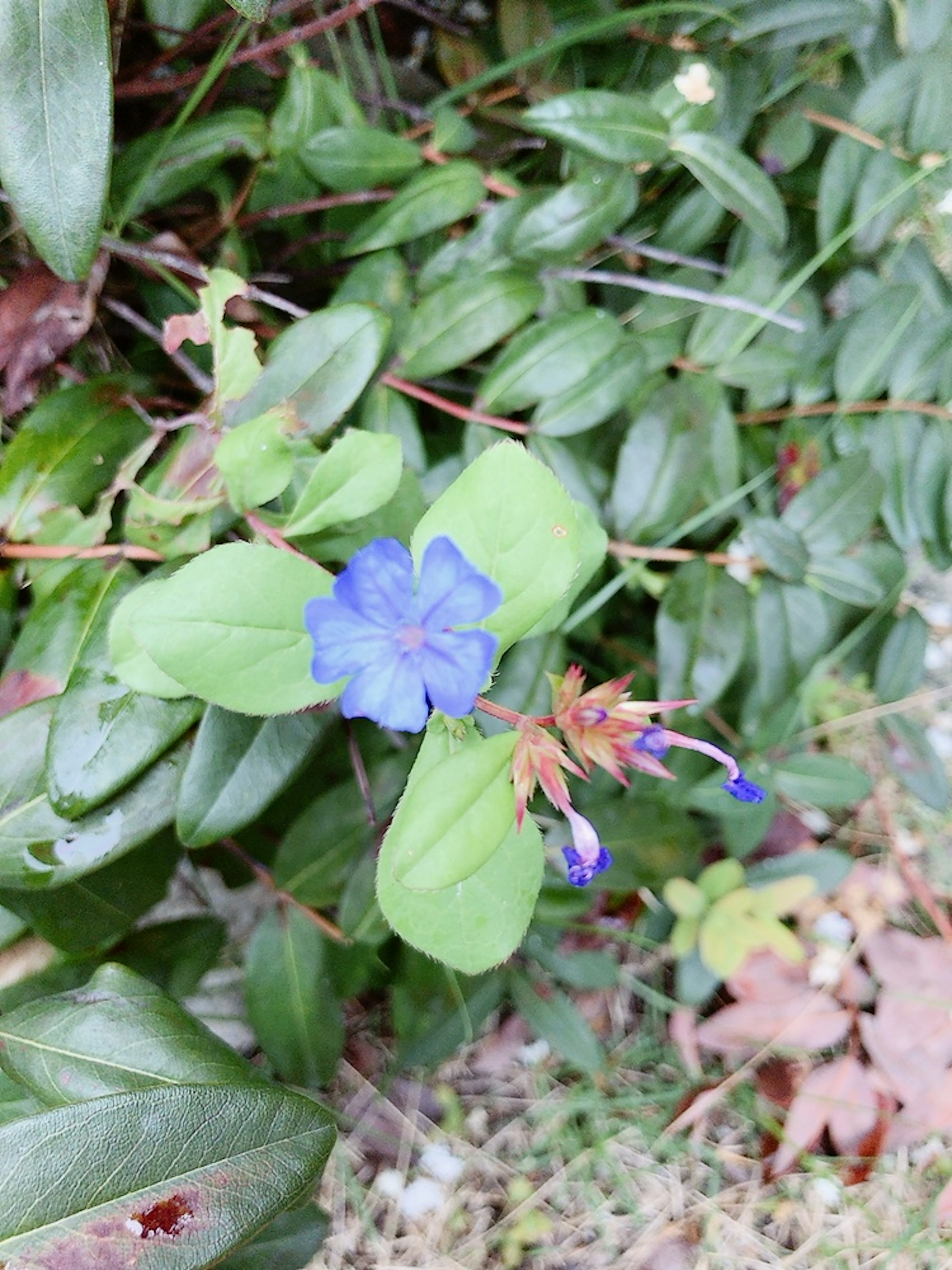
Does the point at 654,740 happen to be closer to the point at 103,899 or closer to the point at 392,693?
the point at 392,693

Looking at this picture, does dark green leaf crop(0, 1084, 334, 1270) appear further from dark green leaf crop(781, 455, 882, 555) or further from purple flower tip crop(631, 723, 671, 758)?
dark green leaf crop(781, 455, 882, 555)

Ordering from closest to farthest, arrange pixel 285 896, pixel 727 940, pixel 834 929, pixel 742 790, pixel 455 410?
pixel 742 790, pixel 455 410, pixel 285 896, pixel 727 940, pixel 834 929

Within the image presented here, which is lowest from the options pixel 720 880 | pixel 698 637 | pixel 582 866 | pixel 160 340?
pixel 720 880

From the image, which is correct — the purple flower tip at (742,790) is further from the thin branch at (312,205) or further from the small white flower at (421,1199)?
the small white flower at (421,1199)

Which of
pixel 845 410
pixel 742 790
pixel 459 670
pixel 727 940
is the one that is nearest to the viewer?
pixel 459 670

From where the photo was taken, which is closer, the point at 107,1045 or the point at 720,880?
the point at 107,1045

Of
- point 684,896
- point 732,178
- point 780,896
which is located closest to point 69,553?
point 732,178

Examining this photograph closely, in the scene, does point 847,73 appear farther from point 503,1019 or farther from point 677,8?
point 503,1019
